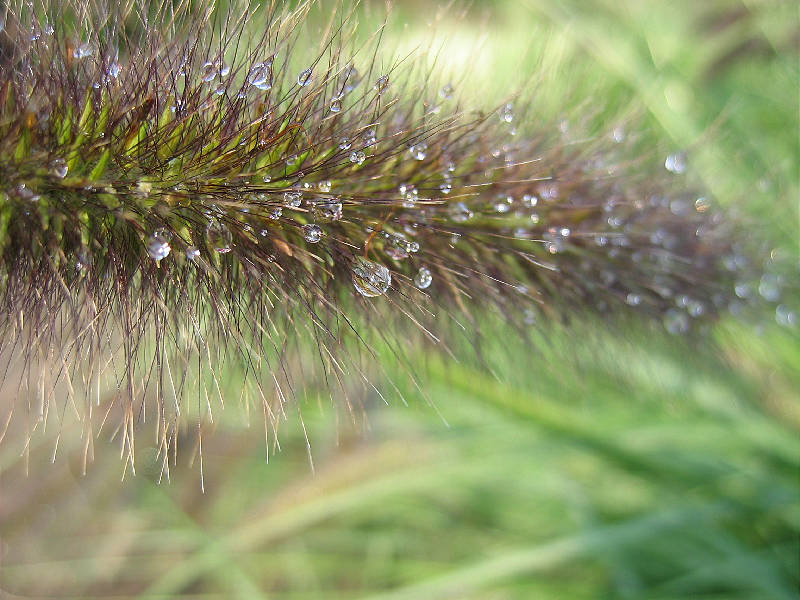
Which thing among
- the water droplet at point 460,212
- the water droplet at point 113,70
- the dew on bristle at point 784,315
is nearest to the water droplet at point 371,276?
the water droplet at point 460,212

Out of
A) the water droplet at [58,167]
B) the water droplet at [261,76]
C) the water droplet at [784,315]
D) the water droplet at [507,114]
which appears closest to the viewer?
the water droplet at [58,167]

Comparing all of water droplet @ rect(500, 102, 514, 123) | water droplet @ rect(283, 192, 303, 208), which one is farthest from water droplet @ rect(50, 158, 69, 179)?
water droplet @ rect(500, 102, 514, 123)

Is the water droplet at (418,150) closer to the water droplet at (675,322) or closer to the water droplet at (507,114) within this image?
the water droplet at (507,114)

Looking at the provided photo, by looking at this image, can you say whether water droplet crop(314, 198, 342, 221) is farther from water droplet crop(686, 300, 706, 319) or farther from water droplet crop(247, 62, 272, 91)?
water droplet crop(686, 300, 706, 319)

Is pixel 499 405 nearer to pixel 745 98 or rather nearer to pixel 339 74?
pixel 339 74

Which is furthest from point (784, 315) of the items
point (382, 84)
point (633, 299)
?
point (382, 84)

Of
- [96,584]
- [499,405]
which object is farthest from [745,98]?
[96,584]

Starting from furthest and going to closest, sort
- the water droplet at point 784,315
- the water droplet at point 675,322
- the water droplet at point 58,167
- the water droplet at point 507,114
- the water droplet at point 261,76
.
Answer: the water droplet at point 784,315 < the water droplet at point 675,322 < the water droplet at point 507,114 < the water droplet at point 261,76 < the water droplet at point 58,167

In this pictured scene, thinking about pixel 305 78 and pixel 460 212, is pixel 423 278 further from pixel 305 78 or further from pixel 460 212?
pixel 305 78
